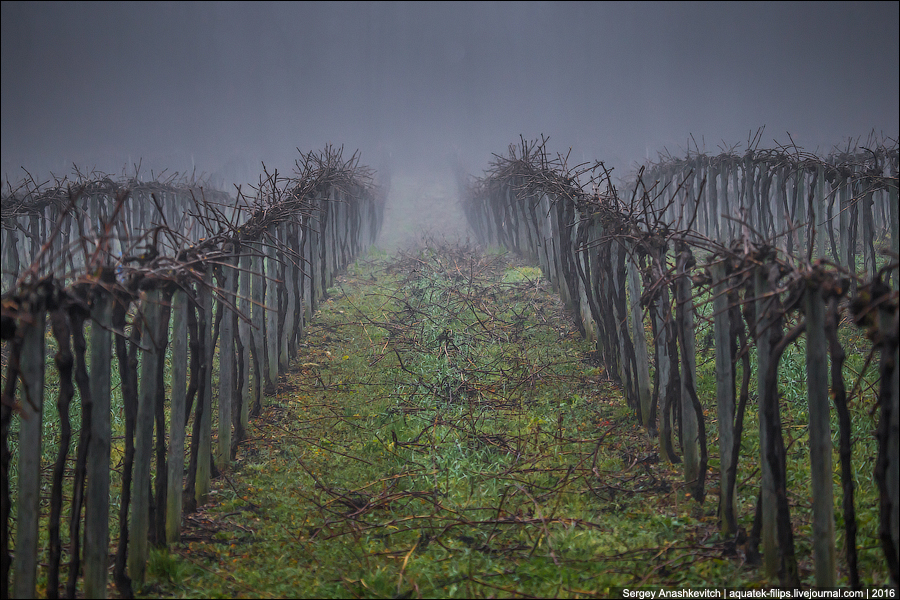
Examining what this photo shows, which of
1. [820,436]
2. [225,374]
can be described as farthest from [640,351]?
[225,374]

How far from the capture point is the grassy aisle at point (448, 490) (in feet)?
9.40

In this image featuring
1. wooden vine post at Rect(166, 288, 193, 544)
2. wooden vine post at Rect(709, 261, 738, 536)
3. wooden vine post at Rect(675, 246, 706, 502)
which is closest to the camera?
wooden vine post at Rect(709, 261, 738, 536)

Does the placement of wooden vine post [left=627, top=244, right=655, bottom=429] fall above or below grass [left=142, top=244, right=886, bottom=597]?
above

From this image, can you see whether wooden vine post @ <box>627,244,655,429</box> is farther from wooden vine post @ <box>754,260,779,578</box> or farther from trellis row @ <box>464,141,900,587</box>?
wooden vine post @ <box>754,260,779,578</box>

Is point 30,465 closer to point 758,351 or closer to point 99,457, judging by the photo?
point 99,457

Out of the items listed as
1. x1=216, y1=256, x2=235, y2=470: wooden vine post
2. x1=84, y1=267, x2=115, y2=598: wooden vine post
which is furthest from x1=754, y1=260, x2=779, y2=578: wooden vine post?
x1=216, y1=256, x2=235, y2=470: wooden vine post

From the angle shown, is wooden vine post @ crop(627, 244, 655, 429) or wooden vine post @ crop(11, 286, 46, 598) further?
wooden vine post @ crop(627, 244, 655, 429)

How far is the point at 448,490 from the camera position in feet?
12.5

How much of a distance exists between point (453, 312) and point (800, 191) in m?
5.66

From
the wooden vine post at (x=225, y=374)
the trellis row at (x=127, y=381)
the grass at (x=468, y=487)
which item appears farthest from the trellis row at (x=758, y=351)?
the wooden vine post at (x=225, y=374)

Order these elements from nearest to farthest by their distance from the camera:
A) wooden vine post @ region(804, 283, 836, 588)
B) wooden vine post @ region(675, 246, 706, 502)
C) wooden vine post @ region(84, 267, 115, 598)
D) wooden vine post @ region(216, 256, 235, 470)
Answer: wooden vine post @ region(804, 283, 836, 588), wooden vine post @ region(84, 267, 115, 598), wooden vine post @ region(675, 246, 706, 502), wooden vine post @ region(216, 256, 235, 470)

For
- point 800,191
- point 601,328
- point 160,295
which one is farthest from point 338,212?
point 160,295

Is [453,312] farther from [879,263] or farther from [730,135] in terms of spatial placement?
[730,135]

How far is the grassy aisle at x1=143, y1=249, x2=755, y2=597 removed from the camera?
9.40 ft
